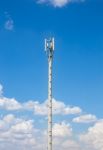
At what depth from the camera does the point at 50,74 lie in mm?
88625

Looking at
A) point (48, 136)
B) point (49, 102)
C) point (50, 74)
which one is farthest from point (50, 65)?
point (48, 136)

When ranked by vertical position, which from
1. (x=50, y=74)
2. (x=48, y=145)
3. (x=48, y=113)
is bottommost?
(x=48, y=145)

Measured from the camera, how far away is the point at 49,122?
85.8 m

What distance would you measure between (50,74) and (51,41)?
7381 mm

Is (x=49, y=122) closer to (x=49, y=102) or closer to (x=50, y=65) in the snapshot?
(x=49, y=102)

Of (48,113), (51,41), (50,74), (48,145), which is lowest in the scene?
(48,145)

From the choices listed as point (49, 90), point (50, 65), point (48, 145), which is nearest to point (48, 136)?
point (48, 145)

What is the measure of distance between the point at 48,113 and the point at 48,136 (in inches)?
180

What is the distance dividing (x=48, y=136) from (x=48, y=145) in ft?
5.93

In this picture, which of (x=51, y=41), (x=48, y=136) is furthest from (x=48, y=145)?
(x=51, y=41)

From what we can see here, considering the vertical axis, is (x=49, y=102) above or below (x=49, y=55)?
below

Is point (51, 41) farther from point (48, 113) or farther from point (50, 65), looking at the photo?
point (48, 113)

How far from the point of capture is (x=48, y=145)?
85875mm

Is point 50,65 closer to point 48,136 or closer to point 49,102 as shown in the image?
point 49,102
